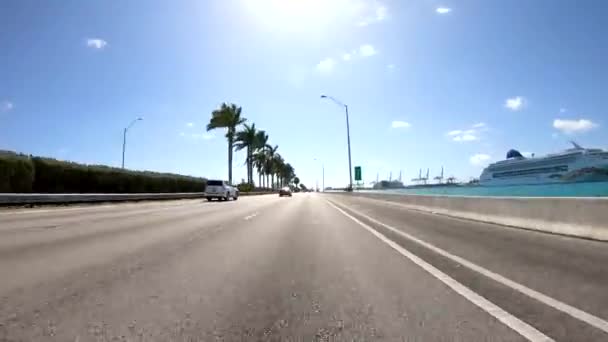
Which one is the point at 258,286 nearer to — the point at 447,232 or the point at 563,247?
the point at 563,247

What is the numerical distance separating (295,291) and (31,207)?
2290 cm

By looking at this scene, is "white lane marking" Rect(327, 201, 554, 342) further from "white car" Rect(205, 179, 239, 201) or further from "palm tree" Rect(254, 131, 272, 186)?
"palm tree" Rect(254, 131, 272, 186)

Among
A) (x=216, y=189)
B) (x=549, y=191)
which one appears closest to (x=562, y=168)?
(x=549, y=191)

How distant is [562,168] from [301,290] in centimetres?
6125

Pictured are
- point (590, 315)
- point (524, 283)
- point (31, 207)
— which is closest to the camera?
point (590, 315)

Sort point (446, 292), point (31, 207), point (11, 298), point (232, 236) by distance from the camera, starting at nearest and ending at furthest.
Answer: point (11, 298) → point (446, 292) → point (232, 236) → point (31, 207)

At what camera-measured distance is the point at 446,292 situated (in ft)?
18.3

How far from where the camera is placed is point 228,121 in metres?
66.8

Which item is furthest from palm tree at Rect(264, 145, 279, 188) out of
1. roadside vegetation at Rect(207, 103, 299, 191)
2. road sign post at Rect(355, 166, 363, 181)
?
road sign post at Rect(355, 166, 363, 181)

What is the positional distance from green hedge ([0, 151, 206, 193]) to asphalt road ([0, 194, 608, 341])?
18986mm

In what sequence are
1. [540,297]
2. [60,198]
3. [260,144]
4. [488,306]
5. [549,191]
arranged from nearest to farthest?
1. [488,306]
2. [540,297]
3. [549,191]
4. [60,198]
5. [260,144]

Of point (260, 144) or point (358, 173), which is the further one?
point (260, 144)

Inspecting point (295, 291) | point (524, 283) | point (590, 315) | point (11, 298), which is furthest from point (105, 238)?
point (590, 315)

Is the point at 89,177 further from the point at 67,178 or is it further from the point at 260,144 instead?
the point at 260,144
